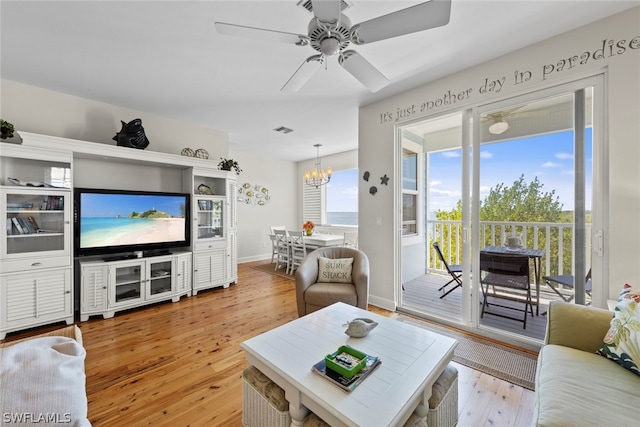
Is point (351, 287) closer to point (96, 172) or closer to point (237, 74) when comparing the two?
point (237, 74)

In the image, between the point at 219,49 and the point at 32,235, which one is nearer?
the point at 219,49

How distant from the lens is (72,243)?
2836 millimetres

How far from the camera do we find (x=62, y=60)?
7.92 feet

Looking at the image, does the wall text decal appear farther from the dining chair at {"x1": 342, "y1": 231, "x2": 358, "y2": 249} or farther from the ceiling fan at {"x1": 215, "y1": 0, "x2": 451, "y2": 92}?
the dining chair at {"x1": 342, "y1": 231, "x2": 358, "y2": 249}

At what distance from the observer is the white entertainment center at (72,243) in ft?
8.43

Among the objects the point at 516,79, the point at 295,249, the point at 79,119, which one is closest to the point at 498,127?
the point at 516,79

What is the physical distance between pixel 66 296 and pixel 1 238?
0.79m

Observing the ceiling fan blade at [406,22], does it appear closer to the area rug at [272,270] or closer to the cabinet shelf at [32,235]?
the cabinet shelf at [32,235]

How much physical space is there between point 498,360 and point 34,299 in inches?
173

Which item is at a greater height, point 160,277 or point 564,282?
point 564,282

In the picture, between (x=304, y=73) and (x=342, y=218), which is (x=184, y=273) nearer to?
(x=304, y=73)

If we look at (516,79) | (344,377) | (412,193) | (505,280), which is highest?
(516,79)

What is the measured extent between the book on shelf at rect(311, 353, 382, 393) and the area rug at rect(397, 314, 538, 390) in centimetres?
129

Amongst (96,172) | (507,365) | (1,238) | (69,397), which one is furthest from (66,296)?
(507,365)
